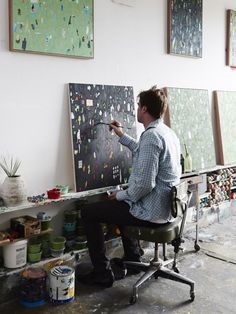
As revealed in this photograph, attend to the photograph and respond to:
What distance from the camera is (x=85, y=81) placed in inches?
109

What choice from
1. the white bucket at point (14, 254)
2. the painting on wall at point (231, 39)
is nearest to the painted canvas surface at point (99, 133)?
the white bucket at point (14, 254)

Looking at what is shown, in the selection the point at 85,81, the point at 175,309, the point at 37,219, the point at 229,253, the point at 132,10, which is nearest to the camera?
the point at 175,309

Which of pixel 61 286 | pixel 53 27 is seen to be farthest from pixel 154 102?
pixel 61 286

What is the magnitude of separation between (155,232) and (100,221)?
38 cm

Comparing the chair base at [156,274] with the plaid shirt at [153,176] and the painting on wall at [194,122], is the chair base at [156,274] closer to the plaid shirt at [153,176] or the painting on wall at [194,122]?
the plaid shirt at [153,176]

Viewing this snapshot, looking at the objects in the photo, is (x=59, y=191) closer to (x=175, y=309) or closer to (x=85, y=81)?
(x=85, y=81)

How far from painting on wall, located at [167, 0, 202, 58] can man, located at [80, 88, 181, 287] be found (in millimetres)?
1089

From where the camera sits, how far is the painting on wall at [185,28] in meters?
3.35

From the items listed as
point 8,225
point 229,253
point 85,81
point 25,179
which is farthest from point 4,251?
point 229,253

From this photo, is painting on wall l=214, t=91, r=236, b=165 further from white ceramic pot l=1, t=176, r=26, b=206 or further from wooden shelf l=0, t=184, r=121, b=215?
white ceramic pot l=1, t=176, r=26, b=206

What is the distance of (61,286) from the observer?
7.75 ft

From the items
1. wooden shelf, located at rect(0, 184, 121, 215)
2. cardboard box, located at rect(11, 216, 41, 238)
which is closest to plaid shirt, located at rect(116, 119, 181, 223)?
wooden shelf, located at rect(0, 184, 121, 215)

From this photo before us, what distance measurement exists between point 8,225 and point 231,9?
3.12 metres

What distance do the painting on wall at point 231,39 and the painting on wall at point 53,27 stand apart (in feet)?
6.21
